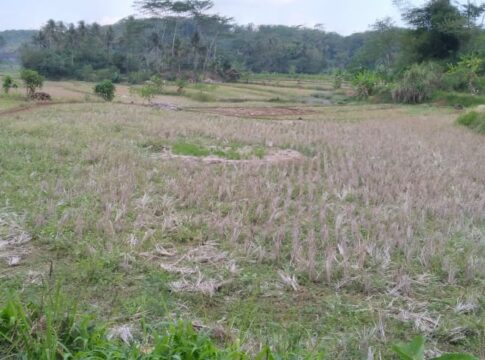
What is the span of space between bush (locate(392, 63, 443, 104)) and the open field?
16.5 m

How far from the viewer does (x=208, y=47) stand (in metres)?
42.1

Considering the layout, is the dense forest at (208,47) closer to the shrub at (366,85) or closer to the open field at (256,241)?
the shrub at (366,85)

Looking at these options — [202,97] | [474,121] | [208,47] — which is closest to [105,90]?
[202,97]

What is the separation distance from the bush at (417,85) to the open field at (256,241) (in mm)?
16496

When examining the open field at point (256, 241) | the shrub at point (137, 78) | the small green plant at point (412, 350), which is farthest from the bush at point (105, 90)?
the small green plant at point (412, 350)

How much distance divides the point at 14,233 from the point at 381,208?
344 centimetres

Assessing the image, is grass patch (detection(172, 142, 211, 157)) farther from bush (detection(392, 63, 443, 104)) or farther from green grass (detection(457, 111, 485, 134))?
bush (detection(392, 63, 443, 104))

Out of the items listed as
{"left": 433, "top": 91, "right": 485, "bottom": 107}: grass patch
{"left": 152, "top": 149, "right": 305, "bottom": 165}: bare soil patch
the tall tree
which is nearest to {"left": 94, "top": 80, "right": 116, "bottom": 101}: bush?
{"left": 152, "top": 149, "right": 305, "bottom": 165}: bare soil patch

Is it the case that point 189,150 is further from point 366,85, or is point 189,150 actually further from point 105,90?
point 366,85

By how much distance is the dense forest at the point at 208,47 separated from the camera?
1080 inches

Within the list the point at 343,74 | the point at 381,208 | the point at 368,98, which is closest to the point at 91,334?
the point at 381,208

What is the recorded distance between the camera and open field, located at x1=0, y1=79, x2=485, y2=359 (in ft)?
9.78

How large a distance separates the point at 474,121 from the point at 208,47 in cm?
3205

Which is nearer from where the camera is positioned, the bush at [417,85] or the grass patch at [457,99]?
the grass patch at [457,99]
